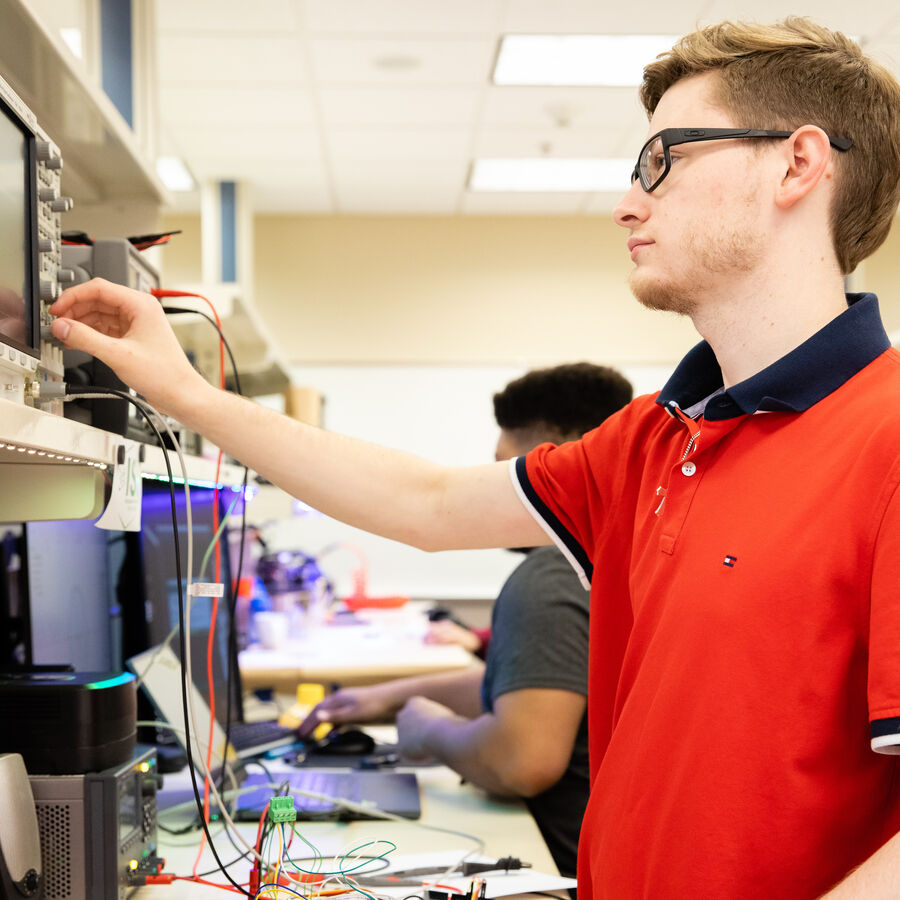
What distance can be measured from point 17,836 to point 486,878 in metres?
0.60

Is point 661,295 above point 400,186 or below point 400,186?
below

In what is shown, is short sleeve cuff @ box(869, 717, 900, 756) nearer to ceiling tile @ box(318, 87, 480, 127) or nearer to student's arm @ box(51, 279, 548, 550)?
student's arm @ box(51, 279, 548, 550)

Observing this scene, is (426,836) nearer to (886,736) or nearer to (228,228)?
(886,736)

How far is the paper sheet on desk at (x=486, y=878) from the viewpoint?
3.84ft

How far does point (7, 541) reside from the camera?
77.2 inches

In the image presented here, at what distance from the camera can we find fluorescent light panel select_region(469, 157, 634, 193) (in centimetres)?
463

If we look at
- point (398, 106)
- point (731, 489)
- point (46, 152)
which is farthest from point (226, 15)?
point (731, 489)

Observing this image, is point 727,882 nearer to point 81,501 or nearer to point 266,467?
point 266,467

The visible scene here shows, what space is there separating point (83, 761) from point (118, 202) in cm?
81

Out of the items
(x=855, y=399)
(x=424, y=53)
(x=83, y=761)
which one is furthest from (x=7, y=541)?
(x=424, y=53)

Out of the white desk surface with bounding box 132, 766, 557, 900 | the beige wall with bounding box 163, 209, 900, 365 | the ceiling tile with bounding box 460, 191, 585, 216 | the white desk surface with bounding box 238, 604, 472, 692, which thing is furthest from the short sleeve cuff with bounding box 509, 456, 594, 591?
the beige wall with bounding box 163, 209, 900, 365

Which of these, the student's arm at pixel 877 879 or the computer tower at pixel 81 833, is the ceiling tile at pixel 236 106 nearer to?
the computer tower at pixel 81 833

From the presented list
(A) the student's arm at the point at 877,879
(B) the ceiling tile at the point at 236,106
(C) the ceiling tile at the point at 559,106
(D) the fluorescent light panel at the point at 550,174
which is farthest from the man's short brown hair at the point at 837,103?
(D) the fluorescent light panel at the point at 550,174

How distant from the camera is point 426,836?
4.67 feet
